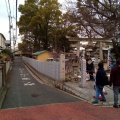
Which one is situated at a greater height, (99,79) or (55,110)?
(99,79)

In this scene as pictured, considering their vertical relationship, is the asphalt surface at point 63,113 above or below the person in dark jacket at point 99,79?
below

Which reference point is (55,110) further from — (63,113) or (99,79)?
(99,79)

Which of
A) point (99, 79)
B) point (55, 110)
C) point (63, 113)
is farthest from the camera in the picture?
point (99, 79)

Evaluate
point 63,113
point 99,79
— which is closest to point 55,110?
point 63,113

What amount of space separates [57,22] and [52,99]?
3456 cm

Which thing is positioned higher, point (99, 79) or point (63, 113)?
point (99, 79)

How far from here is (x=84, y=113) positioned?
686 centimetres

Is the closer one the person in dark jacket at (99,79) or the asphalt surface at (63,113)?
the asphalt surface at (63,113)

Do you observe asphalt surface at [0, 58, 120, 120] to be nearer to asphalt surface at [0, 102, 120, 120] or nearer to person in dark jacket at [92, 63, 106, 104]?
asphalt surface at [0, 102, 120, 120]

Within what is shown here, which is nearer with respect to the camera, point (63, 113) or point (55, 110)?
point (63, 113)

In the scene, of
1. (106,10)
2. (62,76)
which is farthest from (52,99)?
(106,10)

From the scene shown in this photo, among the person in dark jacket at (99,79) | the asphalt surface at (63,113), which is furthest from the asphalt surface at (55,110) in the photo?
the person in dark jacket at (99,79)

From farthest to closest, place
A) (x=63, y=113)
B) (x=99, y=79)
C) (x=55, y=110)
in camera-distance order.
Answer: (x=99, y=79), (x=55, y=110), (x=63, y=113)

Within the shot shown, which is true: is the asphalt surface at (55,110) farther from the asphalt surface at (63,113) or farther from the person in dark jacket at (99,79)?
the person in dark jacket at (99,79)
